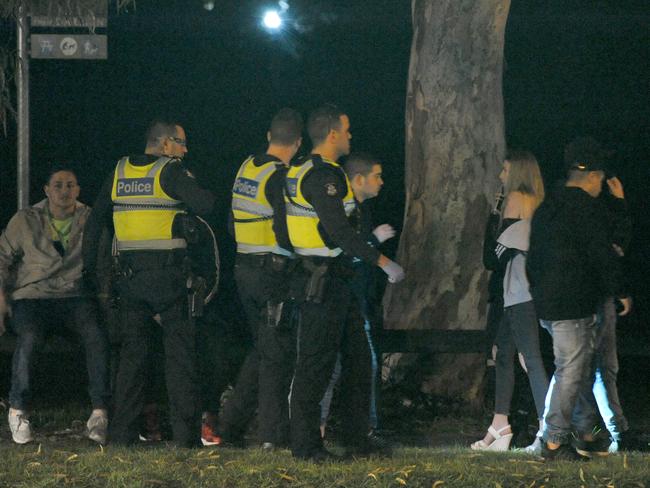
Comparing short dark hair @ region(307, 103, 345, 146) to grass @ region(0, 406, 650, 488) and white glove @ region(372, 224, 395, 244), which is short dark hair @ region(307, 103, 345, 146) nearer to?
white glove @ region(372, 224, 395, 244)

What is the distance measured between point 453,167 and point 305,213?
3.39 metres

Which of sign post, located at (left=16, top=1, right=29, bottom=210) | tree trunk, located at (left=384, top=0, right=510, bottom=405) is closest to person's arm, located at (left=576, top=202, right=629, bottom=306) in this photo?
tree trunk, located at (left=384, top=0, right=510, bottom=405)

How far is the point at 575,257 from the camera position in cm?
778

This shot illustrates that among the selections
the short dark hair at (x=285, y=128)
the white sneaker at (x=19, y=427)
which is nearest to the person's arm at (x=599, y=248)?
Answer: the short dark hair at (x=285, y=128)

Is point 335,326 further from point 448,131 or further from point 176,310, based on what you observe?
point 448,131

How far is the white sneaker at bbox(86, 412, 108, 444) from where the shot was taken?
28.6 ft

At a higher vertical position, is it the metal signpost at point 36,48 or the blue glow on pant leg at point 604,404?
the metal signpost at point 36,48

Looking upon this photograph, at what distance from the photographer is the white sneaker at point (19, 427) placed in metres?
8.71

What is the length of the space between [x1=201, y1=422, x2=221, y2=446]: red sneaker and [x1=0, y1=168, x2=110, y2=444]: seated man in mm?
629

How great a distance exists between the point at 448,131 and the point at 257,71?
68.5 feet

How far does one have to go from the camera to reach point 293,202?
772 centimetres

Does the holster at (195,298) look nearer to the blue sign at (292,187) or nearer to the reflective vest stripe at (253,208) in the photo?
the reflective vest stripe at (253,208)

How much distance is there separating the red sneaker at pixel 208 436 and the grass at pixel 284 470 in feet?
1.77

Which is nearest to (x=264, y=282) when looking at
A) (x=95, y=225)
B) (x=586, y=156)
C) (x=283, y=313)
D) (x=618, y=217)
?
(x=283, y=313)
